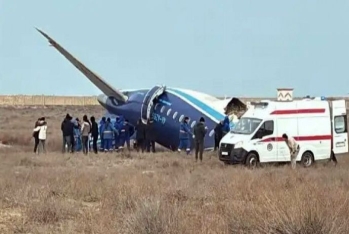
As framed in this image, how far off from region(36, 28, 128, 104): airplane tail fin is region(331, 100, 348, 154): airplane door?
37.8ft

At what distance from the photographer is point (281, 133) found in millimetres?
25109

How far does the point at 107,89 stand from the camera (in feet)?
117

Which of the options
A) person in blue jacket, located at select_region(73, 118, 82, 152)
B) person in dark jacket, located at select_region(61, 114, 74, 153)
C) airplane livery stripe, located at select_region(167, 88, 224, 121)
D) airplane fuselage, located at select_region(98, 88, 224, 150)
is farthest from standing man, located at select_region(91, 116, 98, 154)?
airplane livery stripe, located at select_region(167, 88, 224, 121)

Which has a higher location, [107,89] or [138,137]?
[107,89]

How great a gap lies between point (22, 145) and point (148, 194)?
2366cm

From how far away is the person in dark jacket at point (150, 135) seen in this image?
3288 centimetres

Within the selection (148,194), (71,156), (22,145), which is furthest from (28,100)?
(148,194)

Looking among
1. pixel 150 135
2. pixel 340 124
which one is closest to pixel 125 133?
pixel 150 135

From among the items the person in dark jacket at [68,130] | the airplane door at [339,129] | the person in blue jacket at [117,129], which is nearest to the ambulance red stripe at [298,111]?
the airplane door at [339,129]

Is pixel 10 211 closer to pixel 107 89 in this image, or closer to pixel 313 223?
pixel 313 223

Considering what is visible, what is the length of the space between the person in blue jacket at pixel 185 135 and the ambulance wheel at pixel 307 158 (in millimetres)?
6116

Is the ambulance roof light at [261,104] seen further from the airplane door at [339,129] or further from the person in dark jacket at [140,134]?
the person in dark jacket at [140,134]

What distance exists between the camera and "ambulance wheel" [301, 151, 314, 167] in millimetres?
25641

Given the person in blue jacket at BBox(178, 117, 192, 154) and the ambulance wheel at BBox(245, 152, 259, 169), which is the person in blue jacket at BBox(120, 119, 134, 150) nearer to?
the person in blue jacket at BBox(178, 117, 192, 154)
